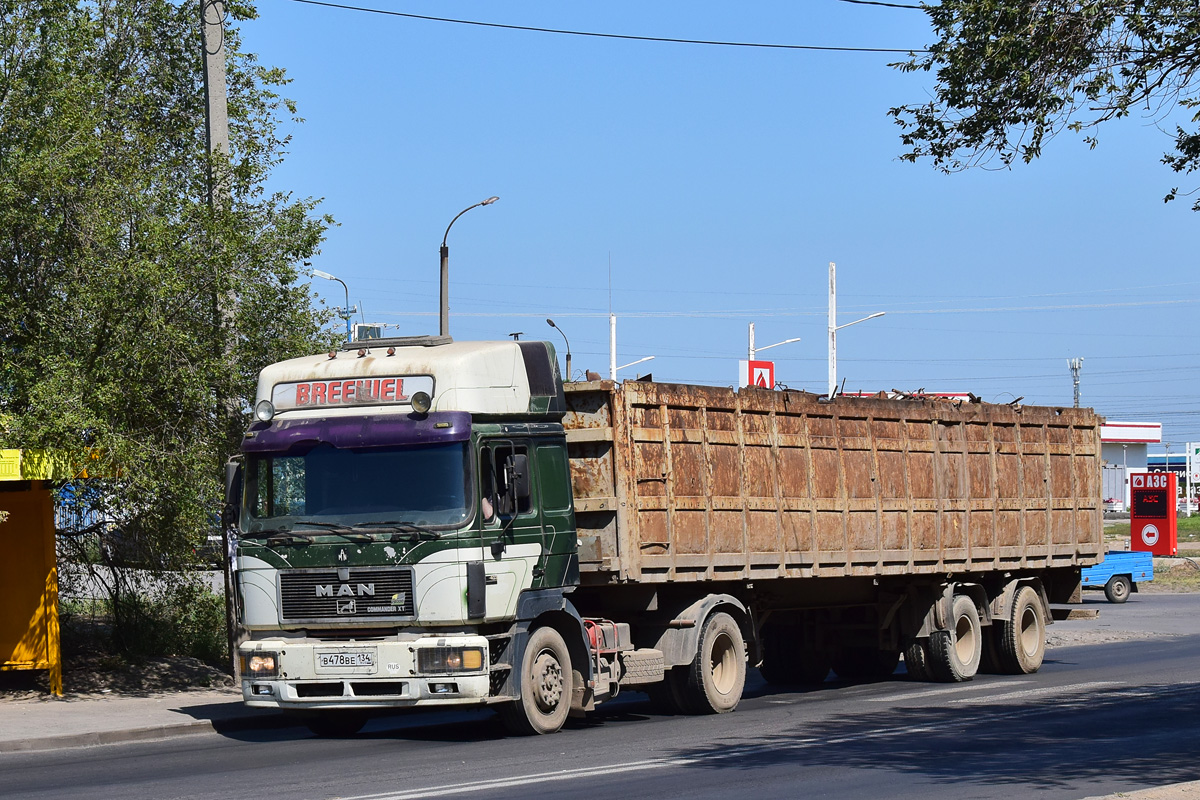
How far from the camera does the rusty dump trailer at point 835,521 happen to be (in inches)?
556

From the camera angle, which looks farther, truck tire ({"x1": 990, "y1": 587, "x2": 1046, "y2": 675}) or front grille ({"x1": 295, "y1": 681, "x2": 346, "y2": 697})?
truck tire ({"x1": 990, "y1": 587, "x2": 1046, "y2": 675})

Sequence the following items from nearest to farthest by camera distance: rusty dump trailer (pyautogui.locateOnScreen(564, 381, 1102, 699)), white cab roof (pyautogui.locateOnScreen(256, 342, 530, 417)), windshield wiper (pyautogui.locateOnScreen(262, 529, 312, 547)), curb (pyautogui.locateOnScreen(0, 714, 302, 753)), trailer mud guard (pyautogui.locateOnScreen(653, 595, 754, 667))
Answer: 1. windshield wiper (pyautogui.locateOnScreen(262, 529, 312, 547))
2. white cab roof (pyautogui.locateOnScreen(256, 342, 530, 417))
3. curb (pyautogui.locateOnScreen(0, 714, 302, 753))
4. rusty dump trailer (pyautogui.locateOnScreen(564, 381, 1102, 699))
5. trailer mud guard (pyautogui.locateOnScreen(653, 595, 754, 667))

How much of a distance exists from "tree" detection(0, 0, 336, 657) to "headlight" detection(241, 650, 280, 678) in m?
3.37

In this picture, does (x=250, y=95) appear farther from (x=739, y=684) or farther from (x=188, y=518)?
(x=739, y=684)

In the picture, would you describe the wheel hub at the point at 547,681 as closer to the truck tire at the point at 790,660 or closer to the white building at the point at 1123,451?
the truck tire at the point at 790,660

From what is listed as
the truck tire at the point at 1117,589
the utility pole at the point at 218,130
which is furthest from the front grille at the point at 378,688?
the truck tire at the point at 1117,589

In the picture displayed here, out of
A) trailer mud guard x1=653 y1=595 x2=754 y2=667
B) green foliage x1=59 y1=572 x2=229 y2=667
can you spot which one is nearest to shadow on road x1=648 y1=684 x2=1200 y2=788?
trailer mud guard x1=653 y1=595 x2=754 y2=667

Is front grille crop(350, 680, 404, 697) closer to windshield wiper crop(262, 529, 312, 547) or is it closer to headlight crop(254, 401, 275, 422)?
windshield wiper crop(262, 529, 312, 547)

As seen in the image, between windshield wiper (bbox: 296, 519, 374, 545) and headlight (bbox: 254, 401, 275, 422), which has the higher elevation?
headlight (bbox: 254, 401, 275, 422)

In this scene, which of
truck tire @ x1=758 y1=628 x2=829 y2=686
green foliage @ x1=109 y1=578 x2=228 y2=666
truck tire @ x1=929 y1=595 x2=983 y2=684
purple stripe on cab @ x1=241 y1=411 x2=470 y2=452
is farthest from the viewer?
truck tire @ x1=758 y1=628 x2=829 y2=686

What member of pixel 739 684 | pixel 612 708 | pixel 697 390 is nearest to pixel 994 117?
pixel 697 390

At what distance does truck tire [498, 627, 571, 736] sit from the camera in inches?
506

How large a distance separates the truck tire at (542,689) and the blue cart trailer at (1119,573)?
85.0 ft

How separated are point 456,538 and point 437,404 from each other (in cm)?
118
